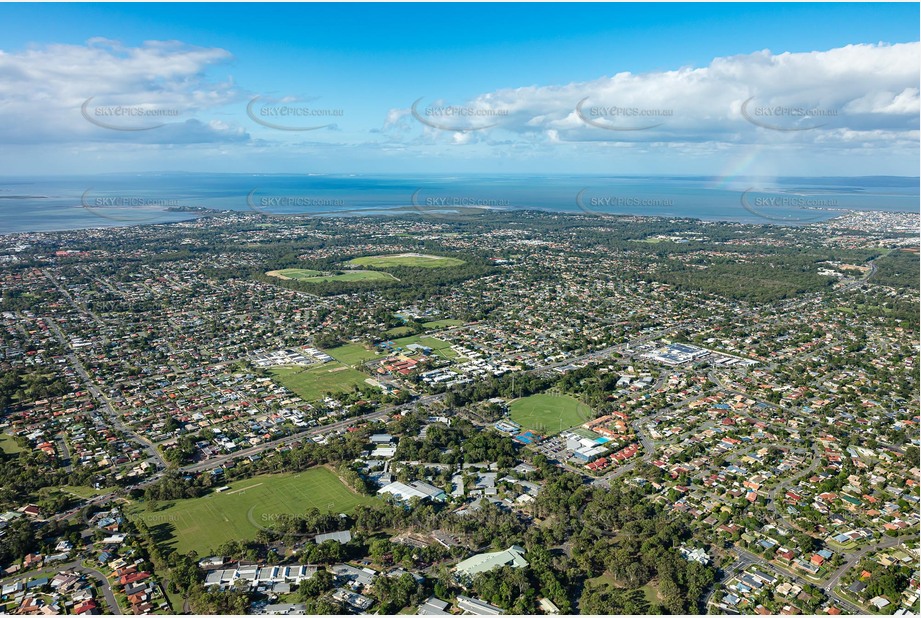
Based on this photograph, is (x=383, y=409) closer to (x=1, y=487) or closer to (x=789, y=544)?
(x=1, y=487)

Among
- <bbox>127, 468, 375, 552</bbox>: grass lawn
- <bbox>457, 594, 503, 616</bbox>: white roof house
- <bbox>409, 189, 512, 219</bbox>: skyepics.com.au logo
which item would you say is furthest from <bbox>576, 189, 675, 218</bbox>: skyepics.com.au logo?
<bbox>457, 594, 503, 616</bbox>: white roof house

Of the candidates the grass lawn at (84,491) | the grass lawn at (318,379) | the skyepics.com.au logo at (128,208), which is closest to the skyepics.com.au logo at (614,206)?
the skyepics.com.au logo at (128,208)

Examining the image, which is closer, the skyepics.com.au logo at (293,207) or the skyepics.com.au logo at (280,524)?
the skyepics.com.au logo at (280,524)

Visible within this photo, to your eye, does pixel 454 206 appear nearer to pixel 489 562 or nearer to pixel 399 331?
pixel 399 331

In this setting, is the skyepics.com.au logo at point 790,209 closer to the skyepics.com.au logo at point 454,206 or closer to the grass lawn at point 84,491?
the skyepics.com.au logo at point 454,206

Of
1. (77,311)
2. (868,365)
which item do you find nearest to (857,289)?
(868,365)

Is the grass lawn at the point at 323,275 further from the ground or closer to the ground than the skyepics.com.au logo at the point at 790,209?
closer to the ground
